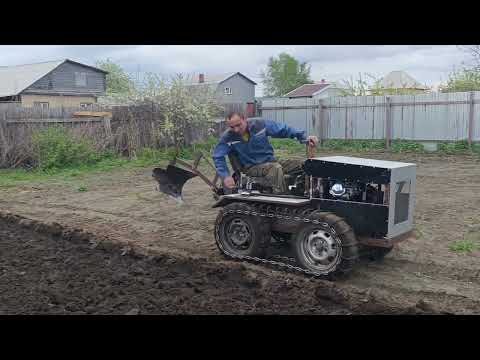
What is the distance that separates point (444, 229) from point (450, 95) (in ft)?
36.7

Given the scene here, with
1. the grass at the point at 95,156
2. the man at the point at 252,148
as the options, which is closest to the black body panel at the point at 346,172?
the man at the point at 252,148

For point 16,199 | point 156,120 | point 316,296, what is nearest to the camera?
point 316,296

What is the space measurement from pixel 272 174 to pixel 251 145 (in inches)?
18.5

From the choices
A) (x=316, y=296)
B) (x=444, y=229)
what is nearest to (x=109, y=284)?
(x=316, y=296)

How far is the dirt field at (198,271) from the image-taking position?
4.40m

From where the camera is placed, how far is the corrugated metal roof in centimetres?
3178

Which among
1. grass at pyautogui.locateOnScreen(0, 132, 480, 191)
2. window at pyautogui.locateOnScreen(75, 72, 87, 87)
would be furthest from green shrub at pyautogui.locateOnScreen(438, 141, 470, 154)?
window at pyautogui.locateOnScreen(75, 72, 87, 87)

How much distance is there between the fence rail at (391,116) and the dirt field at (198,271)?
27.1 feet

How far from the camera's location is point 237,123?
598 cm

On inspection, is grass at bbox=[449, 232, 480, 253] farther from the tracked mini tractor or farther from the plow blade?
the plow blade

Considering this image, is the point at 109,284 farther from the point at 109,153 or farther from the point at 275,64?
the point at 275,64

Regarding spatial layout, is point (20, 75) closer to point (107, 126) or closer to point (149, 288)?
point (107, 126)

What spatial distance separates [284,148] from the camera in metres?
19.0

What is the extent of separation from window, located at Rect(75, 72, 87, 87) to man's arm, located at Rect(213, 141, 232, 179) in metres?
33.6
